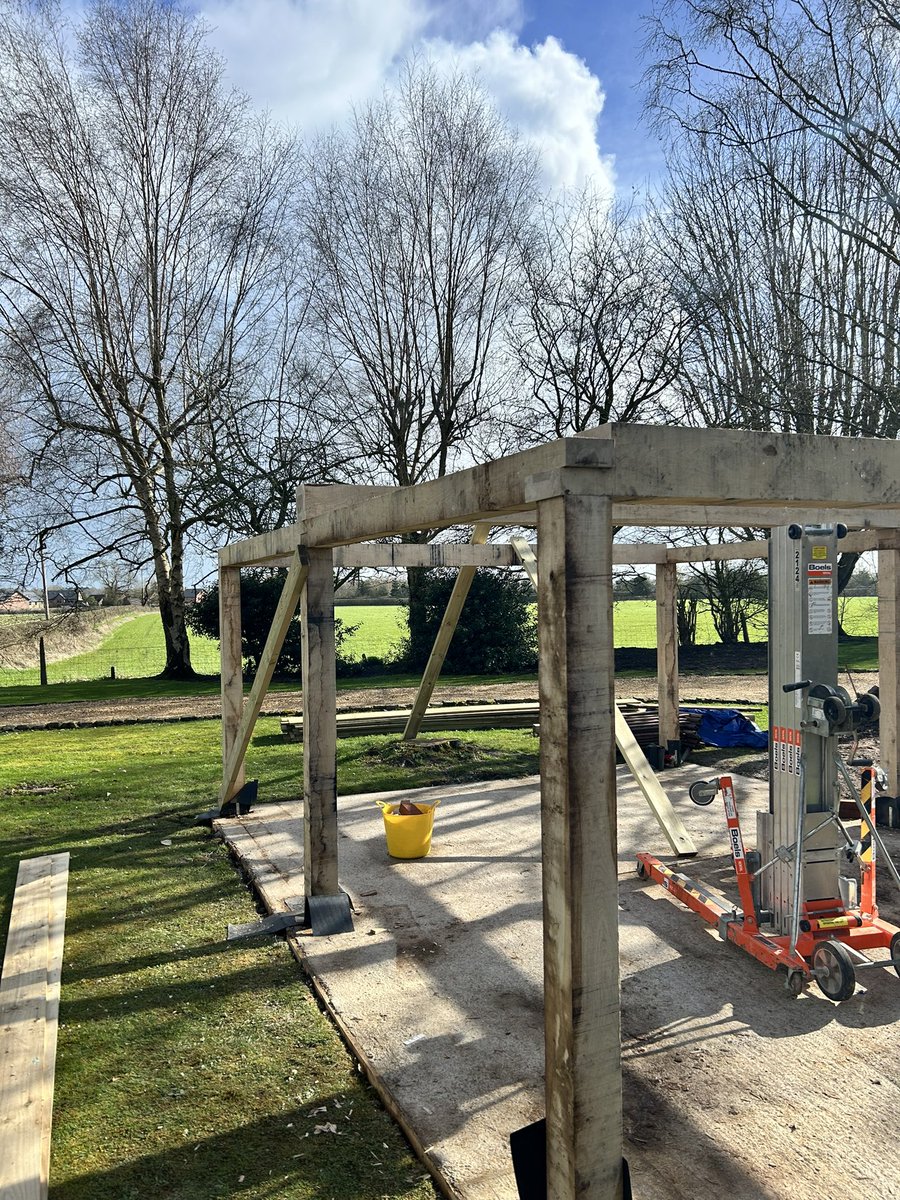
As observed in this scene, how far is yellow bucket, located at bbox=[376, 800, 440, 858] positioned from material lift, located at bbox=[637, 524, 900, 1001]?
8.09 feet

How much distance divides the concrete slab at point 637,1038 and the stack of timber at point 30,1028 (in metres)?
1.32

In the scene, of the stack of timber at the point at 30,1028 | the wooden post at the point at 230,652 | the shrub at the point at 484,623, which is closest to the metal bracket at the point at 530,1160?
the stack of timber at the point at 30,1028

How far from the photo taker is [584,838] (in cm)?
260

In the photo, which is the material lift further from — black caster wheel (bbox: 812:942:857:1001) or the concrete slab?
the concrete slab

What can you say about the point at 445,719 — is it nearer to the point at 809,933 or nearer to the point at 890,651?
the point at 890,651

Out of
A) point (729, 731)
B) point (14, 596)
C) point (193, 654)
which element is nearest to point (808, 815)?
point (729, 731)

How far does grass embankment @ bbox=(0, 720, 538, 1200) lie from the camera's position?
10.8 feet

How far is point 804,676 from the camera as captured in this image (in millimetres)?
4773

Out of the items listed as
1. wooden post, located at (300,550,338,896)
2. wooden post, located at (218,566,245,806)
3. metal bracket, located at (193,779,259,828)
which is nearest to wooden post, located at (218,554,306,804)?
wooden post, located at (300,550,338,896)

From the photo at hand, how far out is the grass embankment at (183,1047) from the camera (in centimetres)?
328

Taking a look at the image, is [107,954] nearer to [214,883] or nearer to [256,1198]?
[214,883]

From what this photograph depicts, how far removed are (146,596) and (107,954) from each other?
1721 cm

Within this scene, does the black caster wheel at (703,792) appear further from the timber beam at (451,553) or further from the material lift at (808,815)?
the timber beam at (451,553)

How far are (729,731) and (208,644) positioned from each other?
2254 cm
